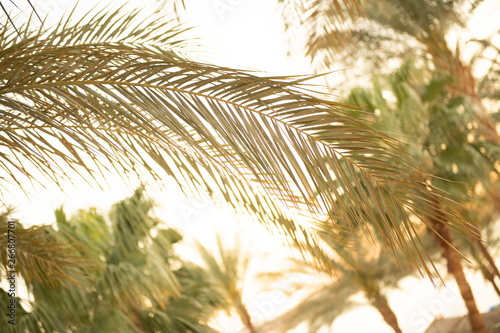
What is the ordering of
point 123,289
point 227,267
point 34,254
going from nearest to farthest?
1. point 34,254
2. point 123,289
3. point 227,267

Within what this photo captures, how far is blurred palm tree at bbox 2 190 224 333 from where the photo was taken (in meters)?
4.20

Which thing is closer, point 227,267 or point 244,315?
point 227,267

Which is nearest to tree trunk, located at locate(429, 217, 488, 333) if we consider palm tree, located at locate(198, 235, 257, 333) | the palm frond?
palm tree, located at locate(198, 235, 257, 333)

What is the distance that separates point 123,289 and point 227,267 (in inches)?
277

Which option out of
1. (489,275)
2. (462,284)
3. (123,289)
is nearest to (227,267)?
(462,284)

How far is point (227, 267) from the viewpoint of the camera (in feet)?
38.4

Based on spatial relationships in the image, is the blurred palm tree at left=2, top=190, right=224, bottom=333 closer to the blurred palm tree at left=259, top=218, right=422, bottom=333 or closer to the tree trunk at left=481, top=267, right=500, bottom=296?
the blurred palm tree at left=259, top=218, right=422, bottom=333

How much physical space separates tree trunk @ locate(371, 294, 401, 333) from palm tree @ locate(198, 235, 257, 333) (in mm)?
3267

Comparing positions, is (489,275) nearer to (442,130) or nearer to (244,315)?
(442,130)

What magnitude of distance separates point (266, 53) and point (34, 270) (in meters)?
7.90

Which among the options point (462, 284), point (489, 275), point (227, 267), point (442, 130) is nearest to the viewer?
point (442, 130)

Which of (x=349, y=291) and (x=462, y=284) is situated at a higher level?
(x=349, y=291)

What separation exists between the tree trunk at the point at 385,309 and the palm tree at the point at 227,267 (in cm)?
327

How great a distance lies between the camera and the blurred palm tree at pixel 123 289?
420 centimetres
